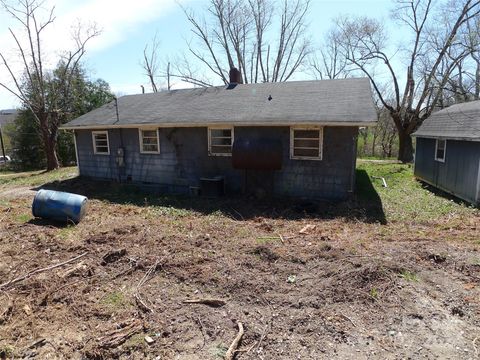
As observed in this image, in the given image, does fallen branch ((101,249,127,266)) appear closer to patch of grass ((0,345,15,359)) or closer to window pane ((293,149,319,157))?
patch of grass ((0,345,15,359))

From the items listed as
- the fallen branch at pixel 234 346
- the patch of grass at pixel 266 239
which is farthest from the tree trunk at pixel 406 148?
the fallen branch at pixel 234 346

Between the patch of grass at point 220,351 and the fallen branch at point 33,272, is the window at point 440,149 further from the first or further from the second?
the fallen branch at point 33,272

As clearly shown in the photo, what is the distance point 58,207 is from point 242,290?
523 centimetres

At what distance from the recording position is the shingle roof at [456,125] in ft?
30.9

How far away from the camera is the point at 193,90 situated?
47.8 ft

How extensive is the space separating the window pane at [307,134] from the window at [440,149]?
520 centimetres

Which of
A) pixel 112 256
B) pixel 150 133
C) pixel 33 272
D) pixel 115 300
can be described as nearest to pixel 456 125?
pixel 150 133

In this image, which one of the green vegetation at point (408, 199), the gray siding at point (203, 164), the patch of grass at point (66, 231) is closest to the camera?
the patch of grass at point (66, 231)

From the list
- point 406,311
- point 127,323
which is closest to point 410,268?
point 406,311

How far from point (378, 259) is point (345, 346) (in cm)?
196

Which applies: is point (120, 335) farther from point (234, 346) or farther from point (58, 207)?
point (58, 207)

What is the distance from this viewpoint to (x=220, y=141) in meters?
10.7

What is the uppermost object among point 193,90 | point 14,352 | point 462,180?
point 193,90

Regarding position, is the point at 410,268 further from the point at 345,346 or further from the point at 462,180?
the point at 462,180
